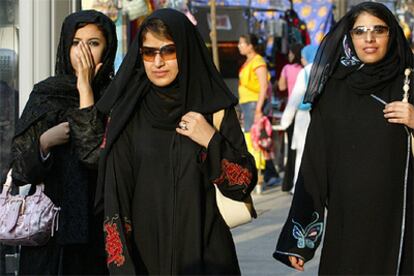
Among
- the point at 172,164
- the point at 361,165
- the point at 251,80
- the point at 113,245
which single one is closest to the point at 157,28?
the point at 172,164

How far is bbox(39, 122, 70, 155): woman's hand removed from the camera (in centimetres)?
491

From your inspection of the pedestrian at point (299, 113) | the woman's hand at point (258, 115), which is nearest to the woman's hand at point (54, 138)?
the pedestrian at point (299, 113)

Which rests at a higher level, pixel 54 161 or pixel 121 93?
pixel 121 93

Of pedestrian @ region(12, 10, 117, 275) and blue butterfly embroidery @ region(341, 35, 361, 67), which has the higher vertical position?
blue butterfly embroidery @ region(341, 35, 361, 67)

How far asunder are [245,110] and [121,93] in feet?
27.9

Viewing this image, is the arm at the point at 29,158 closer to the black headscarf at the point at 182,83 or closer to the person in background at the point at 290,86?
the black headscarf at the point at 182,83

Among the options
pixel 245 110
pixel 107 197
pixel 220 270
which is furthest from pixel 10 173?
pixel 245 110

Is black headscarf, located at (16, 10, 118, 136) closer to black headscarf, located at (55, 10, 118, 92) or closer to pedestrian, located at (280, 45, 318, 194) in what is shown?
black headscarf, located at (55, 10, 118, 92)

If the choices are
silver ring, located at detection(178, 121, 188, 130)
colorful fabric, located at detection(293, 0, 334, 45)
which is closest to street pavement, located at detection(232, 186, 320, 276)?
silver ring, located at detection(178, 121, 188, 130)

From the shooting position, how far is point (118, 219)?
4.25 metres

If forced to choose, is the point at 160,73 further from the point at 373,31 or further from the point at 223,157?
the point at 373,31

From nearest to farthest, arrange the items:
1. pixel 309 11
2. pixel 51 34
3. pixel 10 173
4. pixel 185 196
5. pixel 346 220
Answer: pixel 185 196 < pixel 346 220 < pixel 10 173 < pixel 51 34 < pixel 309 11

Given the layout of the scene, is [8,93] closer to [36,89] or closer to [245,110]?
[36,89]

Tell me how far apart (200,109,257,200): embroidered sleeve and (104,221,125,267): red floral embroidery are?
1.42 ft
